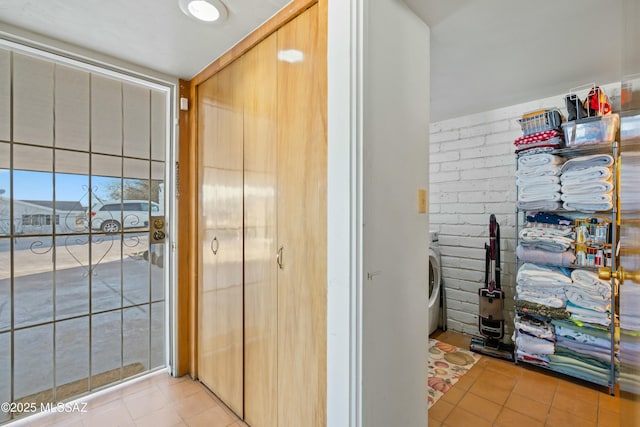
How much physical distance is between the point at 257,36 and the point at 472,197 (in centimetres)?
241

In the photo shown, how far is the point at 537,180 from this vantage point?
217 centimetres

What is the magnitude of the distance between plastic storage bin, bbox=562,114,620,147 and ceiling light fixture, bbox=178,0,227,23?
2453mm

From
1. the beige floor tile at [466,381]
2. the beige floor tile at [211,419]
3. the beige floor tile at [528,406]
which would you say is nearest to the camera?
the beige floor tile at [211,419]

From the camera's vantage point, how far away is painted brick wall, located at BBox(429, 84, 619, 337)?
8.43 ft

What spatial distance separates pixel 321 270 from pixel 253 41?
1.27m

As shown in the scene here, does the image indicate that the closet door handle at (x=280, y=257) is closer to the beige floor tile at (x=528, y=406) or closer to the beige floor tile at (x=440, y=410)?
the beige floor tile at (x=440, y=410)

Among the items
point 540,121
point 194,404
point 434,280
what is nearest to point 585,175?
point 540,121

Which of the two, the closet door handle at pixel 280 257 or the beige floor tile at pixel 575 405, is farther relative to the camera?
the beige floor tile at pixel 575 405

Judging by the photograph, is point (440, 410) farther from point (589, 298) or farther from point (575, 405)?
point (589, 298)

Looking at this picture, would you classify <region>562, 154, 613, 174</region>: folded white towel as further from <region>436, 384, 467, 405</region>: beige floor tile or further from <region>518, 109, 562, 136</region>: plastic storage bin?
<region>436, 384, 467, 405</region>: beige floor tile

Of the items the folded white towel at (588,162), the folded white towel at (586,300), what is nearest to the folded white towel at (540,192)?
the folded white towel at (588,162)

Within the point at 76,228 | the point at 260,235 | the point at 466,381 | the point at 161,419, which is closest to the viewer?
the point at 260,235

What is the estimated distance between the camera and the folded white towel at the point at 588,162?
1.90m

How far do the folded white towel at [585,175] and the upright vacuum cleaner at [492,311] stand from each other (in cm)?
58
